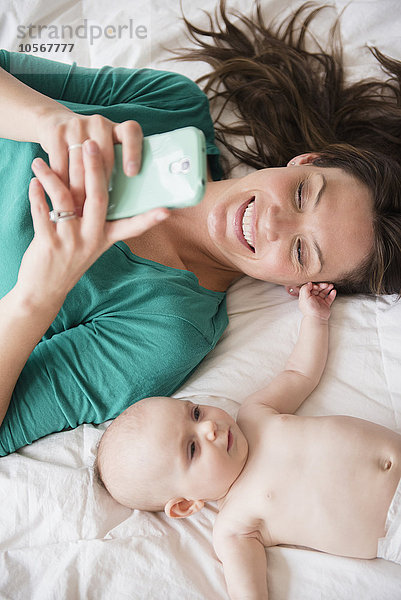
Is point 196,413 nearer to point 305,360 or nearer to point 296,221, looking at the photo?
point 305,360

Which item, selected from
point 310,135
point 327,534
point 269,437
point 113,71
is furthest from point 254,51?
point 327,534

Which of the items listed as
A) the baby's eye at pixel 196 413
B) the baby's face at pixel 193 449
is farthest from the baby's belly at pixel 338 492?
the baby's eye at pixel 196 413

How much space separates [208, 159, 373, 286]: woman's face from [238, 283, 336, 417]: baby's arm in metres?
0.10

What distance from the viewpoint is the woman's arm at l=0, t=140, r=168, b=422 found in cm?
96

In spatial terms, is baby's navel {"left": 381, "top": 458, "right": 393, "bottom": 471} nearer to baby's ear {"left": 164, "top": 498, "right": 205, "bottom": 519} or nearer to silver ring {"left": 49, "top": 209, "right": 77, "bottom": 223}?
baby's ear {"left": 164, "top": 498, "right": 205, "bottom": 519}

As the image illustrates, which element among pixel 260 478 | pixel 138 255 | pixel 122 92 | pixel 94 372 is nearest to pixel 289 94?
pixel 122 92

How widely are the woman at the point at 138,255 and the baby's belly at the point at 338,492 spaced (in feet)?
1.42

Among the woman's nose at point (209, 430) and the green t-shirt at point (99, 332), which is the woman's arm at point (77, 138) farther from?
the woman's nose at point (209, 430)

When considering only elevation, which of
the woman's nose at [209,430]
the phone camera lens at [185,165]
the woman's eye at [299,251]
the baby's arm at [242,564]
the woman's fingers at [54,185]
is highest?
the phone camera lens at [185,165]

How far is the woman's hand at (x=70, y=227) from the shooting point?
37.5 inches

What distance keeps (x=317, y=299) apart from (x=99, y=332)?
0.70m

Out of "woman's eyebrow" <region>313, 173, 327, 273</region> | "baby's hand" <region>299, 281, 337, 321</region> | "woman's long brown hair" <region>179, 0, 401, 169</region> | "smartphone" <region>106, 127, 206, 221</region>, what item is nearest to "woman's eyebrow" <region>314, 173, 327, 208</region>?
"woman's eyebrow" <region>313, 173, 327, 273</region>

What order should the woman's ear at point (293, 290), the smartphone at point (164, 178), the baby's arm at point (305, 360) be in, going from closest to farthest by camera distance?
the smartphone at point (164, 178) → the baby's arm at point (305, 360) → the woman's ear at point (293, 290)

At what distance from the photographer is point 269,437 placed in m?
1.35
